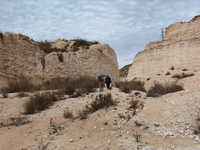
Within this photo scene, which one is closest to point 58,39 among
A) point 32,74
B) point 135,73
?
point 32,74

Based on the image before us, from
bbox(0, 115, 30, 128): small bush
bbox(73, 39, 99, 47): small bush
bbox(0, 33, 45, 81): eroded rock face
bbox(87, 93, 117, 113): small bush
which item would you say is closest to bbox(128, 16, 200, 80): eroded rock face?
bbox(73, 39, 99, 47): small bush

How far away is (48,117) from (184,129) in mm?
4426

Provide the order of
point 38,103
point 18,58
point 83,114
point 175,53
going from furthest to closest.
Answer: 1. point 175,53
2. point 18,58
3. point 38,103
4. point 83,114

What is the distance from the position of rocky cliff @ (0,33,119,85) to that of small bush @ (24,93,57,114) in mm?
4926

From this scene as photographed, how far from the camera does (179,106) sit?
597 cm

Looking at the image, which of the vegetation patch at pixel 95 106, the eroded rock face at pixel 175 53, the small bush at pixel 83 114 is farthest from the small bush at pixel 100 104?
the eroded rock face at pixel 175 53

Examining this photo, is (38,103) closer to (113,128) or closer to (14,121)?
(14,121)

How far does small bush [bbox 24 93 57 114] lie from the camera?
6.72m

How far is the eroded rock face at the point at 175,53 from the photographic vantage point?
18328 mm

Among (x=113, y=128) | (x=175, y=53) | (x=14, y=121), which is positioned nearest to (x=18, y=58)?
(x=14, y=121)

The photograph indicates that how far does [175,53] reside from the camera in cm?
1984

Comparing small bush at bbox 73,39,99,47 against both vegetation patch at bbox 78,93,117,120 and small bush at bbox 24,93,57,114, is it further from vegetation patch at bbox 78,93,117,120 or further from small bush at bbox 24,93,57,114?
vegetation patch at bbox 78,93,117,120

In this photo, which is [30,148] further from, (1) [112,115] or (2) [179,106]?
(2) [179,106]

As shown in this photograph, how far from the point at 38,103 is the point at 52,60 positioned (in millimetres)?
8404
